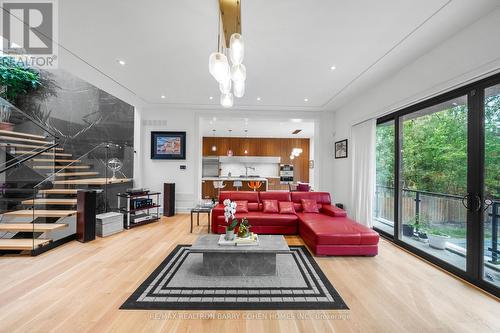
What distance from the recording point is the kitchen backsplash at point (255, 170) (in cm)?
1067

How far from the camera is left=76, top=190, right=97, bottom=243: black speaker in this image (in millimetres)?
3760

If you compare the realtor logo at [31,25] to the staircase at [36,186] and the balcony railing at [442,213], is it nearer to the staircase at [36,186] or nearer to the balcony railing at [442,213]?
the staircase at [36,186]

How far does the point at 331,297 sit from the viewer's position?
2.22m

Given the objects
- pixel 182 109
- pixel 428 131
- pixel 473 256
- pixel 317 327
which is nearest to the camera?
pixel 317 327

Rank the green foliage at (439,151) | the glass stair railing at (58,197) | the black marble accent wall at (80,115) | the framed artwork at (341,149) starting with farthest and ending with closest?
the framed artwork at (341,149) → the black marble accent wall at (80,115) → the glass stair railing at (58,197) → the green foliage at (439,151)

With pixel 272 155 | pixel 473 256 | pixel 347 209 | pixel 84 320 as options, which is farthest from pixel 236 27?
pixel 272 155

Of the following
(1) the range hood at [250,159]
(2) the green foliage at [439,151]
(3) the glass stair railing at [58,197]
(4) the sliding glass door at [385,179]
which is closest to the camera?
(2) the green foliage at [439,151]

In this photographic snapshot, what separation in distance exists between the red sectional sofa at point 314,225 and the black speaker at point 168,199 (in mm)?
1781

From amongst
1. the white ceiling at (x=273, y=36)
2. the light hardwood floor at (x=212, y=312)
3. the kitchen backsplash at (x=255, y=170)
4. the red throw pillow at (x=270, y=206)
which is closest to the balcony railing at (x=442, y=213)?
the light hardwood floor at (x=212, y=312)

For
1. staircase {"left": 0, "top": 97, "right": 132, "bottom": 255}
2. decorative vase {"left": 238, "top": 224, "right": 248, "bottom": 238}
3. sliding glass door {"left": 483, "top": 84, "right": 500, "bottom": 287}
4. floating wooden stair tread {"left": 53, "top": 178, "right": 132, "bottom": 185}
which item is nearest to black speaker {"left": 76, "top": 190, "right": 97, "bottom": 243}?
staircase {"left": 0, "top": 97, "right": 132, "bottom": 255}

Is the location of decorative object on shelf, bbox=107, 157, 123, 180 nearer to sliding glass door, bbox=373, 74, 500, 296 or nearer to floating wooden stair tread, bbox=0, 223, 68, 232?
floating wooden stair tread, bbox=0, 223, 68, 232

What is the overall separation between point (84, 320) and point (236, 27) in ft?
10.8

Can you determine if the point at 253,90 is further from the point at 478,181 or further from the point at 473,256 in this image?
the point at 473,256

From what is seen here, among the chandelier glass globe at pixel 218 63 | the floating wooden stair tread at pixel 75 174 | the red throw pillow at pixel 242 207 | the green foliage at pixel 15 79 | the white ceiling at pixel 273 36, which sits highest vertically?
the green foliage at pixel 15 79
